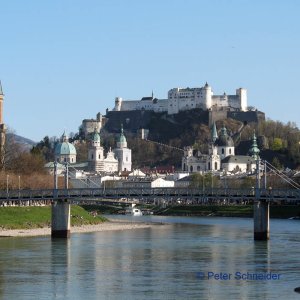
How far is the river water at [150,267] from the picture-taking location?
51.8 meters

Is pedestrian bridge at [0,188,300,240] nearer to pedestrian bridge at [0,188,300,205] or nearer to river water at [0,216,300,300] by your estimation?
pedestrian bridge at [0,188,300,205]

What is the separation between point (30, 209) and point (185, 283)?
45402 mm

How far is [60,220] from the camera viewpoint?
277ft

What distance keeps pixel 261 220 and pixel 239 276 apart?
24.8 meters

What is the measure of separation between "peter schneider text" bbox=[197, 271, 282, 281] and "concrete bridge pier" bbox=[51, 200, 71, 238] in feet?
86.3

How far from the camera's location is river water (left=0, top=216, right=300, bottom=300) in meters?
51.8

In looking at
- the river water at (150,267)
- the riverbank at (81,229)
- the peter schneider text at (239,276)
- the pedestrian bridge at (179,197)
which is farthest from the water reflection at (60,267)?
the riverbank at (81,229)

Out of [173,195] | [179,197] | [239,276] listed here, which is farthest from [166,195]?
[239,276]

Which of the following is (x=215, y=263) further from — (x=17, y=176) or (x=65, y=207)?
(x=17, y=176)

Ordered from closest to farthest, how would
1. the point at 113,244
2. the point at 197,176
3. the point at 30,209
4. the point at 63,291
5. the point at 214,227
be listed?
the point at 63,291
the point at 113,244
the point at 30,209
the point at 214,227
the point at 197,176

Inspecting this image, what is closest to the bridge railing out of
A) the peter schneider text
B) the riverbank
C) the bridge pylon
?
the bridge pylon

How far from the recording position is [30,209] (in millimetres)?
98500

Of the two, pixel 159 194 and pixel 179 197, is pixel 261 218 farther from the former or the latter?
pixel 159 194

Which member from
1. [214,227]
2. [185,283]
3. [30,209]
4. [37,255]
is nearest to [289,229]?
[214,227]
